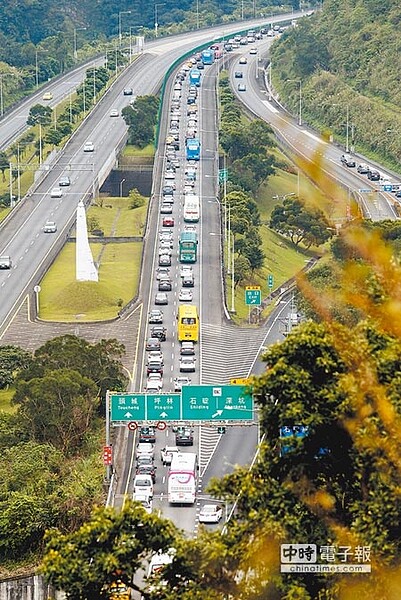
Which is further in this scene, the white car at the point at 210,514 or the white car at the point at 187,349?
the white car at the point at 187,349

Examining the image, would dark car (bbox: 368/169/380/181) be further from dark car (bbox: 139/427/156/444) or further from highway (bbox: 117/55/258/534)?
dark car (bbox: 139/427/156/444)

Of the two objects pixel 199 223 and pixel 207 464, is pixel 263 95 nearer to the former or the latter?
pixel 199 223

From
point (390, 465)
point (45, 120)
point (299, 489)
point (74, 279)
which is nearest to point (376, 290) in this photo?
point (390, 465)

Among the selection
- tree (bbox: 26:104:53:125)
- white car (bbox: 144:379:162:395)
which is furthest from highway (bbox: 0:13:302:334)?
white car (bbox: 144:379:162:395)

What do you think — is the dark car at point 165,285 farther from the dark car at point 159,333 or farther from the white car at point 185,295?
the dark car at point 159,333

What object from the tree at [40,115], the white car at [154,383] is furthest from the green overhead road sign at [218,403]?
the tree at [40,115]

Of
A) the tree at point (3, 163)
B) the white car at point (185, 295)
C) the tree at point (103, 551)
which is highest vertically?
the tree at point (103, 551)
